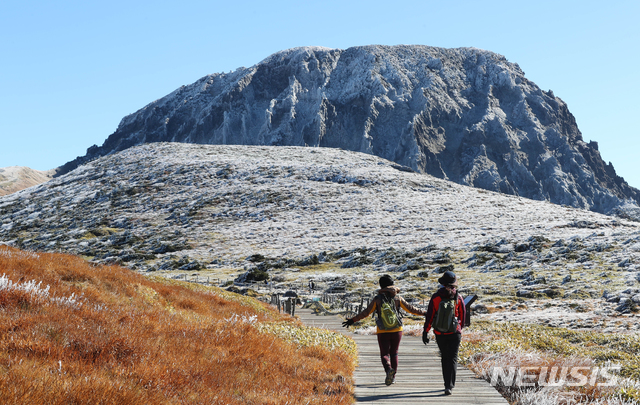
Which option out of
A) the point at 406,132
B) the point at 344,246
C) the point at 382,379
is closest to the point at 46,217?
the point at 344,246

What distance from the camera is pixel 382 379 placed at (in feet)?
27.0

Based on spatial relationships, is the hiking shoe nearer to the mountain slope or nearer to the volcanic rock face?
the mountain slope

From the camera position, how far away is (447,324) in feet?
23.7

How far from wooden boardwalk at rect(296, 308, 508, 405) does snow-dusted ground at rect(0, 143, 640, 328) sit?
17.5 m

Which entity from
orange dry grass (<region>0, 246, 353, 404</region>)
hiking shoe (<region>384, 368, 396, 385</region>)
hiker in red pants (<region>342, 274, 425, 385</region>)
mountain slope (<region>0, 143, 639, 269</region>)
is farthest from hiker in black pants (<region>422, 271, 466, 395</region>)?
mountain slope (<region>0, 143, 639, 269</region>)

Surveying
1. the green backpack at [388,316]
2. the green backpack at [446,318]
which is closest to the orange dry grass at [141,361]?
the green backpack at [388,316]

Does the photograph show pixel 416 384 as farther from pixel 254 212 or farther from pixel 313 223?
pixel 254 212

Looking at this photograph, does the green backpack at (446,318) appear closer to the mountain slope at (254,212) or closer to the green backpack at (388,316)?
the green backpack at (388,316)

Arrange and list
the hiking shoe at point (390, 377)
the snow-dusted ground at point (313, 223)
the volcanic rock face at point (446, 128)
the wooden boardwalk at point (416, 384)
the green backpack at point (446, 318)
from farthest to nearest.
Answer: the volcanic rock face at point (446, 128) → the snow-dusted ground at point (313, 223) → the hiking shoe at point (390, 377) → the green backpack at point (446, 318) → the wooden boardwalk at point (416, 384)

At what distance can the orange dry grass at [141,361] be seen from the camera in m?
4.30

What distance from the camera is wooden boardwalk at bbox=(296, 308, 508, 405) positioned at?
22.5ft

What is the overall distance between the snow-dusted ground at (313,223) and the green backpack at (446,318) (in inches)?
782

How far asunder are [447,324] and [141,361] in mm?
4821

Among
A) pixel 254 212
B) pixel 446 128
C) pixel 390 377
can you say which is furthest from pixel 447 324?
pixel 446 128
